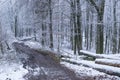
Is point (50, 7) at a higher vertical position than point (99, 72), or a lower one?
higher

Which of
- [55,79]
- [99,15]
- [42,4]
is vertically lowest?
[55,79]

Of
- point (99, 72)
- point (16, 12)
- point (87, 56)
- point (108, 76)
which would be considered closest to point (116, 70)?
point (108, 76)

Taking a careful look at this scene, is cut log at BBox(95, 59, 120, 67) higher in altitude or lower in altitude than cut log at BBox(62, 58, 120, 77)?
higher

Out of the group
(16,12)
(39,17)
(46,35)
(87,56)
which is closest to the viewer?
(87,56)

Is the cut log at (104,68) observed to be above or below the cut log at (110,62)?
below

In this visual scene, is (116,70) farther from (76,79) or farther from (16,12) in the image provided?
(16,12)

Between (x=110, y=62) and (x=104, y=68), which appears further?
(x=110, y=62)

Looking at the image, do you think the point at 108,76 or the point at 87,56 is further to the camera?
the point at 87,56

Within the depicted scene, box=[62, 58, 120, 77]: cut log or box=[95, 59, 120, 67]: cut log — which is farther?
box=[95, 59, 120, 67]: cut log

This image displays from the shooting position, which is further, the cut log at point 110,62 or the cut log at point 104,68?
the cut log at point 110,62

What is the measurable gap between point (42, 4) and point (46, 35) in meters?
5.74

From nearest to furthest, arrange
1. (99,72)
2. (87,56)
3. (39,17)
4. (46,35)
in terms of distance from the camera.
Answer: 1. (99,72)
2. (87,56)
3. (39,17)
4. (46,35)

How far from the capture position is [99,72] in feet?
43.1

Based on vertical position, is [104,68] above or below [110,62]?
below
